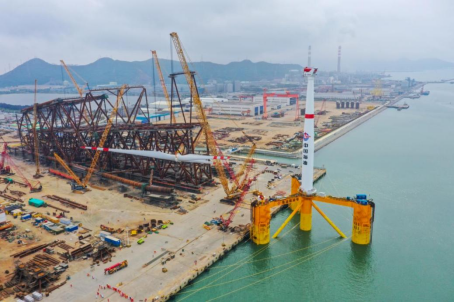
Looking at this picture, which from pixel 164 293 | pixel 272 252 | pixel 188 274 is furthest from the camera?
pixel 272 252

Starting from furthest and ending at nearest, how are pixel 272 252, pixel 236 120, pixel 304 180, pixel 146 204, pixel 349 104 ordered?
pixel 349 104 → pixel 236 120 → pixel 146 204 → pixel 304 180 → pixel 272 252

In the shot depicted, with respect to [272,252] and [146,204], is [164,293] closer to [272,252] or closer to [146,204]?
[272,252]

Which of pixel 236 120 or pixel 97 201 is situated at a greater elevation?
pixel 236 120

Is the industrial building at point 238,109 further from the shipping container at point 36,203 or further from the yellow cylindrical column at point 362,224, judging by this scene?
the yellow cylindrical column at point 362,224

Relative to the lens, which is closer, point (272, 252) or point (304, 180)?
point (272, 252)

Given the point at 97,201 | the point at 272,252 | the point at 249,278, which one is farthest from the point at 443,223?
the point at 97,201

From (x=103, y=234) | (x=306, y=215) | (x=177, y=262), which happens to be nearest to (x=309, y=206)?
(x=306, y=215)

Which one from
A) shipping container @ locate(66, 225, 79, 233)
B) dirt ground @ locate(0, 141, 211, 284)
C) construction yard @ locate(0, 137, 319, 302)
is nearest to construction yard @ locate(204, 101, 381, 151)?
construction yard @ locate(0, 137, 319, 302)

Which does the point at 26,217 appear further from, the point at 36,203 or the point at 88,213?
the point at 88,213
